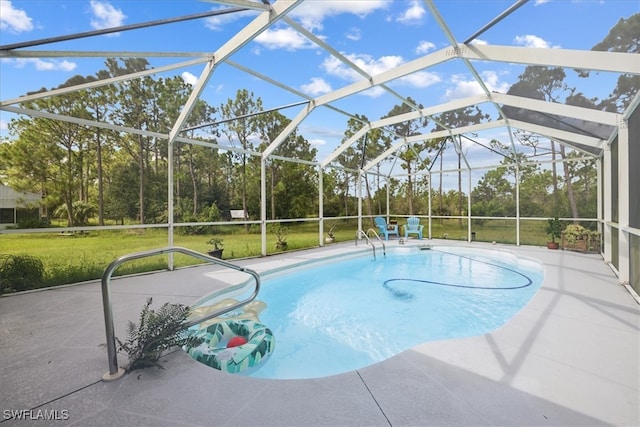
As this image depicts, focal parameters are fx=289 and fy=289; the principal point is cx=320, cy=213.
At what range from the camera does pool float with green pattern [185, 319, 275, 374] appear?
267 centimetres

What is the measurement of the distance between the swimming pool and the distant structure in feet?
20.2

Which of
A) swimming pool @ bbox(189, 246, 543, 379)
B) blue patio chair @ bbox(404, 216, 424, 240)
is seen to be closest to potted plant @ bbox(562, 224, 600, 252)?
swimming pool @ bbox(189, 246, 543, 379)

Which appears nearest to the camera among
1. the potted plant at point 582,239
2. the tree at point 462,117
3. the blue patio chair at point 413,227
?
the tree at point 462,117

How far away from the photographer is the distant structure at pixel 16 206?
652 centimetres

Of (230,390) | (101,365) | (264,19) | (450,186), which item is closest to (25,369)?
(101,365)

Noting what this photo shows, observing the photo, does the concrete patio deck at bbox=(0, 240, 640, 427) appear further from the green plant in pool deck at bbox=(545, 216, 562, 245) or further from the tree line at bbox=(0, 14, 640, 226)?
the green plant in pool deck at bbox=(545, 216, 562, 245)

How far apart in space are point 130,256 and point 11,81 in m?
5.29

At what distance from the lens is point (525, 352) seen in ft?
7.88

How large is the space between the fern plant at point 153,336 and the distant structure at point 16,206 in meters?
6.70

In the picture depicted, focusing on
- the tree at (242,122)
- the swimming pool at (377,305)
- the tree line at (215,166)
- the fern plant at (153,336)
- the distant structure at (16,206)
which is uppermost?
the tree at (242,122)

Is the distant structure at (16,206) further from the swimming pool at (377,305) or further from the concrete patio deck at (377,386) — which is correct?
the swimming pool at (377,305)

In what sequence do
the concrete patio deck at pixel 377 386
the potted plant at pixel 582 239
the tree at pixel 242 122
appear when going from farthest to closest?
the tree at pixel 242 122 < the potted plant at pixel 582 239 < the concrete patio deck at pixel 377 386

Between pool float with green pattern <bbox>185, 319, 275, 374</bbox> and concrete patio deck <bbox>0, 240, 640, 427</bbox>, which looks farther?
pool float with green pattern <bbox>185, 319, 275, 374</bbox>

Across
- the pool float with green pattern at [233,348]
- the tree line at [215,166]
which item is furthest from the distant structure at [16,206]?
the pool float with green pattern at [233,348]
